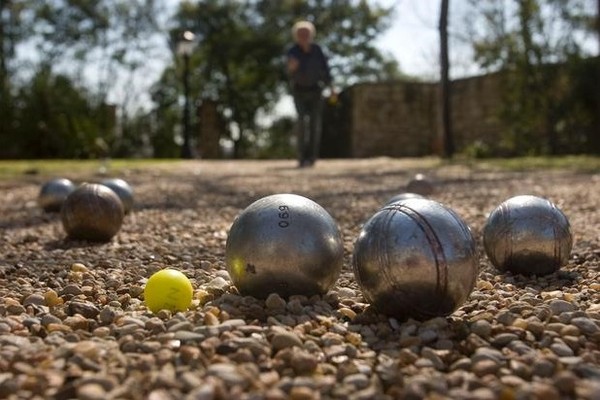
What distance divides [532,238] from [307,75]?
29.2 feet

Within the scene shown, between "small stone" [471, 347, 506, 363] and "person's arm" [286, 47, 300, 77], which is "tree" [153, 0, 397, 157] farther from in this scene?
"small stone" [471, 347, 506, 363]

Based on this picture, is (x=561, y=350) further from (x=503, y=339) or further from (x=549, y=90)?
(x=549, y=90)

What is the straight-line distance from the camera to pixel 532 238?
4.29 meters

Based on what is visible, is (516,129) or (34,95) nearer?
(516,129)

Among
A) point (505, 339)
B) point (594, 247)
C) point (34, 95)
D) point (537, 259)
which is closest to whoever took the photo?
point (505, 339)

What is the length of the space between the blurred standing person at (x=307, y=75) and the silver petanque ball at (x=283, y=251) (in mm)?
9389

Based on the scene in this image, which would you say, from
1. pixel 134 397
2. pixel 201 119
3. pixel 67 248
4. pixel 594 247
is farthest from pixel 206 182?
pixel 201 119

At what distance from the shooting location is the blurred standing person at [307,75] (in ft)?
41.6

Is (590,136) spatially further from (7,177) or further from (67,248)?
(67,248)

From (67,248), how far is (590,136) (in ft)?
58.4

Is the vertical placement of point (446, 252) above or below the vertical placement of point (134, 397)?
above

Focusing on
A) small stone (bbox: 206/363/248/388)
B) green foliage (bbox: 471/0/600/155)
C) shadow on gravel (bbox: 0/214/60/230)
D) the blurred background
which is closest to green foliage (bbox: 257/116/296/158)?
the blurred background

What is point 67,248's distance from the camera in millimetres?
5574

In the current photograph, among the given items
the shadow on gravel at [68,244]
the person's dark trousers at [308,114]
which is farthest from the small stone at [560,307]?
the person's dark trousers at [308,114]
